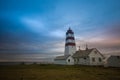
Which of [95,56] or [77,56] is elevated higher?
[77,56]

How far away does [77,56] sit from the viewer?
49.2 metres

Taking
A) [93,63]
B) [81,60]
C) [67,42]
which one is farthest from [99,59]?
[67,42]

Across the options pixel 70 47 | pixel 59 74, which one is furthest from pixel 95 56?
pixel 59 74

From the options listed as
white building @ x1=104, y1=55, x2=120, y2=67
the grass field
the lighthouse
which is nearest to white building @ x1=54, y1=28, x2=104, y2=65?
the lighthouse

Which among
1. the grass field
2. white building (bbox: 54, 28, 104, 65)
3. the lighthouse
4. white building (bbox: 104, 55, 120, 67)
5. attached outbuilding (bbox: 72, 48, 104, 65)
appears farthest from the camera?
the lighthouse

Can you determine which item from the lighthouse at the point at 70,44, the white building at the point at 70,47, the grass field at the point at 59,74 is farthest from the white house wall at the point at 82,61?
the grass field at the point at 59,74

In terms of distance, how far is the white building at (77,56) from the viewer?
43969 millimetres

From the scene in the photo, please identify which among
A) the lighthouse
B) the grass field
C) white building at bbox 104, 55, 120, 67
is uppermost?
the lighthouse

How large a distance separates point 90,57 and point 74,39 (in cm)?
1288

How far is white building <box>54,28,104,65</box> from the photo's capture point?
4397cm

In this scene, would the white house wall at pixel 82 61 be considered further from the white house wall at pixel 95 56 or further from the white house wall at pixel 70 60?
the white house wall at pixel 70 60

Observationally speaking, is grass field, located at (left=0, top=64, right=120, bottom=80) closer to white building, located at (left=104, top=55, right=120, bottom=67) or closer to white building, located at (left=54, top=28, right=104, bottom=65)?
white building, located at (left=104, top=55, right=120, bottom=67)

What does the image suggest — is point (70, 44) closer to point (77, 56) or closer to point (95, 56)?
point (77, 56)

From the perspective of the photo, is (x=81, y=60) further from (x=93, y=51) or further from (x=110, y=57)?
(x=110, y=57)
